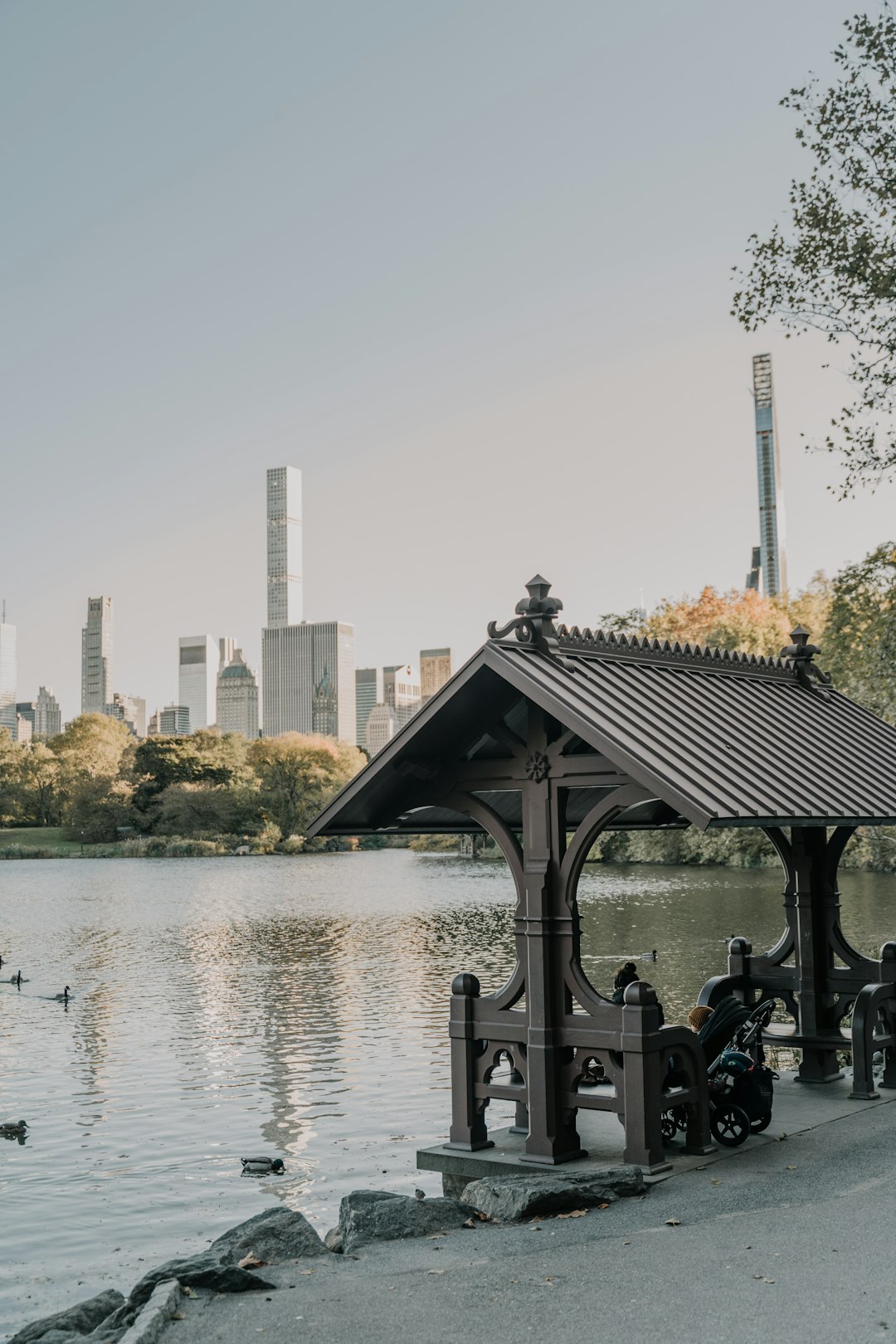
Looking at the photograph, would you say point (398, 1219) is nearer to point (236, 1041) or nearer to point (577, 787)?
point (577, 787)

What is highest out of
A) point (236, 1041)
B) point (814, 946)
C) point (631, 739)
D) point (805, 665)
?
point (805, 665)

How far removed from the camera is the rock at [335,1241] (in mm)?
9570

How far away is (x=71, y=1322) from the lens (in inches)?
338

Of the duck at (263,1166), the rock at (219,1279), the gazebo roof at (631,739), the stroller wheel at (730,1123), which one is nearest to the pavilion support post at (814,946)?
the gazebo roof at (631,739)

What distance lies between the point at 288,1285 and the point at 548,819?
4.02 meters

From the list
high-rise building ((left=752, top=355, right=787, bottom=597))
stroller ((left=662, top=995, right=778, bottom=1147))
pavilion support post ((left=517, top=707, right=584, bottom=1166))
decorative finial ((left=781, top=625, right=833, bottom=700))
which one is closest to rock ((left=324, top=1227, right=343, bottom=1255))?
pavilion support post ((left=517, top=707, right=584, bottom=1166))

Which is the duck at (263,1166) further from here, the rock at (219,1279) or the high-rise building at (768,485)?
the high-rise building at (768,485)

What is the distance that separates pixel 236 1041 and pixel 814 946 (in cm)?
1348

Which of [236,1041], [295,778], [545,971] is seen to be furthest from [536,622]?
[295,778]

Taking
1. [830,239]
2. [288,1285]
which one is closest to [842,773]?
[288,1285]

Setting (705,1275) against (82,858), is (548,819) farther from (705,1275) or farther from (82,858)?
(82,858)

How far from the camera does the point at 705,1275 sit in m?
7.71

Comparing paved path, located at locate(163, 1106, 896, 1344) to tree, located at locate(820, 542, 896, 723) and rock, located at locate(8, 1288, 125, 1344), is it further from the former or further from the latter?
tree, located at locate(820, 542, 896, 723)

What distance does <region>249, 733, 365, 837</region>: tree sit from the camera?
119 meters
